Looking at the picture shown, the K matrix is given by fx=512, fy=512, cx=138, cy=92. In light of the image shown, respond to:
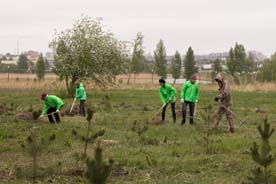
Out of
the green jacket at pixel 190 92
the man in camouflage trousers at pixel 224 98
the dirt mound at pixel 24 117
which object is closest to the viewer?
the man in camouflage trousers at pixel 224 98

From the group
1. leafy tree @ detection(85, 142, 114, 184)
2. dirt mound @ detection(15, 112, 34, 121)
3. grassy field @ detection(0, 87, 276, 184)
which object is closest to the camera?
leafy tree @ detection(85, 142, 114, 184)

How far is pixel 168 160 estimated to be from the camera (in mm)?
10445

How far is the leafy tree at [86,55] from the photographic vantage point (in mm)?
33094

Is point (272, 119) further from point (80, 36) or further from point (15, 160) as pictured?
point (80, 36)

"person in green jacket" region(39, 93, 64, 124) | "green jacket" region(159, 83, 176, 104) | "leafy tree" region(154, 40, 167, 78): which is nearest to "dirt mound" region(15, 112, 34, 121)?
"person in green jacket" region(39, 93, 64, 124)

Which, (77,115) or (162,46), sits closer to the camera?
(77,115)

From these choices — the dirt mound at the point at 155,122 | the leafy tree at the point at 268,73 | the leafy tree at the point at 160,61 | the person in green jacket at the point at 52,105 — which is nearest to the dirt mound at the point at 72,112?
the person in green jacket at the point at 52,105

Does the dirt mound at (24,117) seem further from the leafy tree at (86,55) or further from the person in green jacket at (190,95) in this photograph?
the leafy tree at (86,55)

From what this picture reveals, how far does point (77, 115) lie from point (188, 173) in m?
11.8

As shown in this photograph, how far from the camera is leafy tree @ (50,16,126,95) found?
33.1m

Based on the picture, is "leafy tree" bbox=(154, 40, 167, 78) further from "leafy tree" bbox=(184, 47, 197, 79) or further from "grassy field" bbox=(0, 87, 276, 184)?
"grassy field" bbox=(0, 87, 276, 184)

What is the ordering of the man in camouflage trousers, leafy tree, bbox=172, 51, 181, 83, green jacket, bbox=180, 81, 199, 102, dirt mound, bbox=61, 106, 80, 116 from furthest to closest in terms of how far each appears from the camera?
leafy tree, bbox=172, 51, 181, 83
dirt mound, bbox=61, 106, 80, 116
green jacket, bbox=180, 81, 199, 102
the man in camouflage trousers

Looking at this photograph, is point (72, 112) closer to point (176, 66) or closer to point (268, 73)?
point (268, 73)

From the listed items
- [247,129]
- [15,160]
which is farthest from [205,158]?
[247,129]
